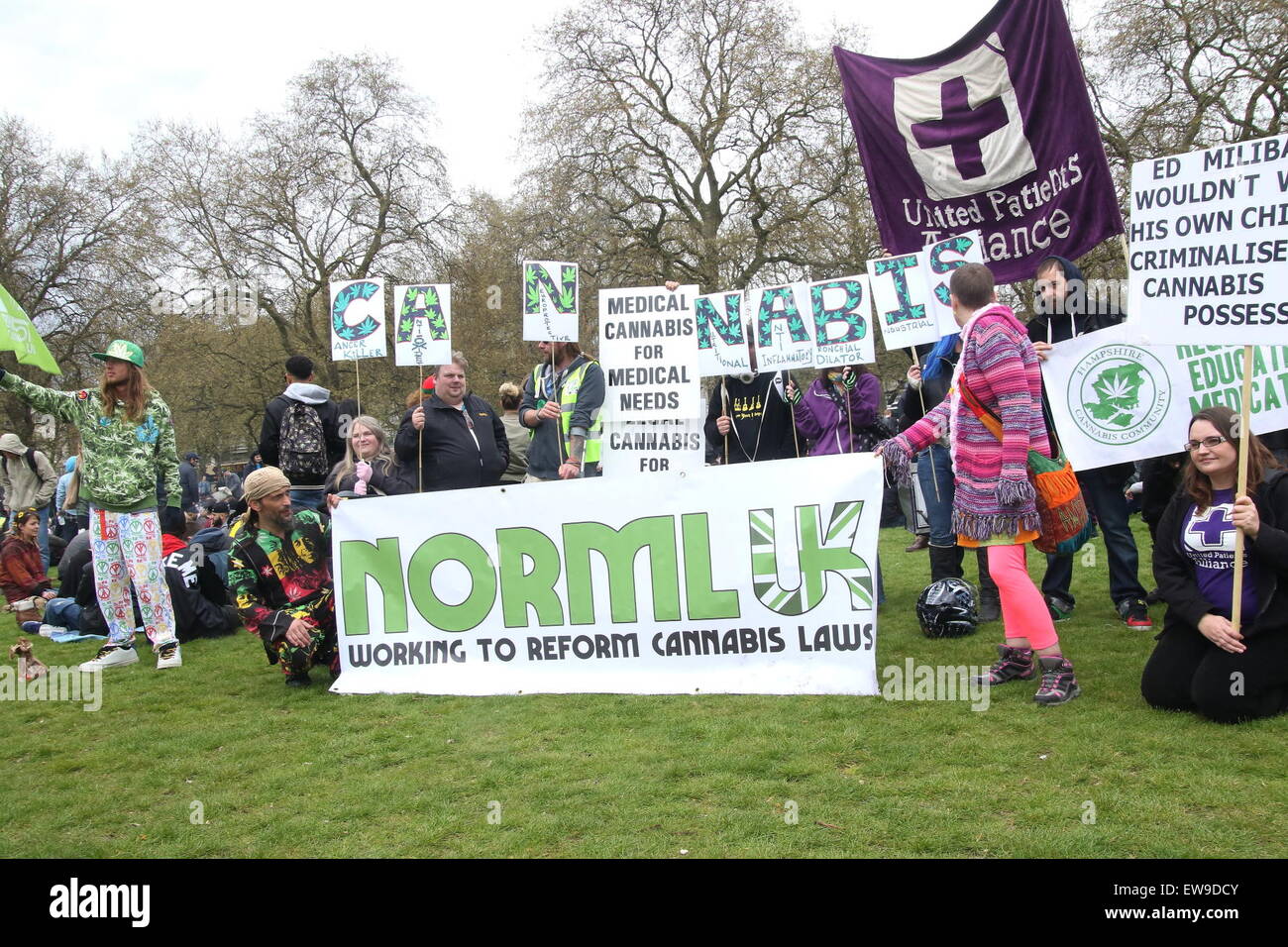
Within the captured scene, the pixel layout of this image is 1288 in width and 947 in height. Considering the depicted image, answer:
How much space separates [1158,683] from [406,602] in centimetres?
398

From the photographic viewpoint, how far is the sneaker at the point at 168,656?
22.9ft

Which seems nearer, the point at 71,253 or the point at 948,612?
the point at 948,612

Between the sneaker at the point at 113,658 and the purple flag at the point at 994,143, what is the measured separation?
20.2 ft

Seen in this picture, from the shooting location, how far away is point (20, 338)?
19.5ft

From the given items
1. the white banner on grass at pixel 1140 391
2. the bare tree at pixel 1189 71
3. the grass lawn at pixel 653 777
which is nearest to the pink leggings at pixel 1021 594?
the grass lawn at pixel 653 777

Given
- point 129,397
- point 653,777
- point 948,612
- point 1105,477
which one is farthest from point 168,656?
point 1105,477

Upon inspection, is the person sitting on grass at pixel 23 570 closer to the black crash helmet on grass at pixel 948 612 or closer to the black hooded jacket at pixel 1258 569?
the black crash helmet on grass at pixel 948 612

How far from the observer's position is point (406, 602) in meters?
6.00

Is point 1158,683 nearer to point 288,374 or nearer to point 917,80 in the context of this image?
point 917,80

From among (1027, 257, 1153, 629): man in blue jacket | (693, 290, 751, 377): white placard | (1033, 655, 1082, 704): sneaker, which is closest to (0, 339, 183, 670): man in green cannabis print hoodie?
(693, 290, 751, 377): white placard

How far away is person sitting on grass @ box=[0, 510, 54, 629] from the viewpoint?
10.4 metres

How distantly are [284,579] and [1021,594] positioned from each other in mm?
4173

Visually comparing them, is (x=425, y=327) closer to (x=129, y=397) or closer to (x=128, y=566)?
(x=129, y=397)

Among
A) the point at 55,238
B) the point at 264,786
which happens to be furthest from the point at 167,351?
the point at 264,786
